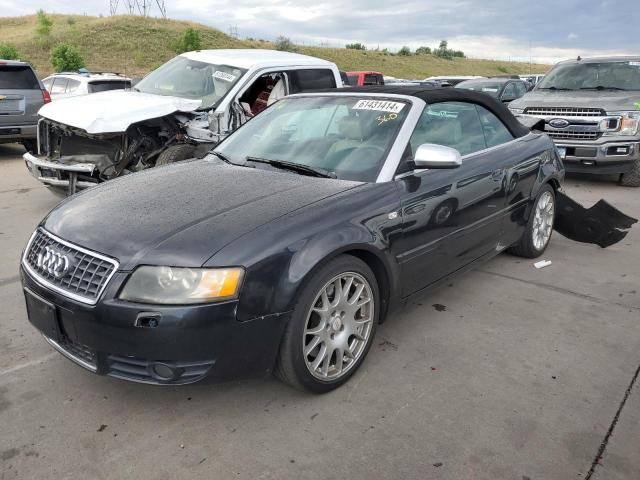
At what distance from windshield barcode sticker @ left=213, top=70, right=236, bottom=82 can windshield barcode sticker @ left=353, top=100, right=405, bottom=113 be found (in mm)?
3461

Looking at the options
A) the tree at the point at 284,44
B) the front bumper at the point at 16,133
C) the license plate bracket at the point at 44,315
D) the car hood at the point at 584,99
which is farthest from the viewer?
the tree at the point at 284,44

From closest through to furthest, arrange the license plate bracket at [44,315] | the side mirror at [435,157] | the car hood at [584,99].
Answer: the license plate bracket at [44,315] < the side mirror at [435,157] < the car hood at [584,99]

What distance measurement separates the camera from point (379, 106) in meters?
3.67

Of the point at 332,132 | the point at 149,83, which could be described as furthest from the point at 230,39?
the point at 332,132

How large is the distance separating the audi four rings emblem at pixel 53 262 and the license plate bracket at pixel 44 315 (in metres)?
→ 0.14

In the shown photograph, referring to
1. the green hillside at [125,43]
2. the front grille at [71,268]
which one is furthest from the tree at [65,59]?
the front grille at [71,268]

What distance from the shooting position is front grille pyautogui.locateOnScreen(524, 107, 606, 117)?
8.12 m

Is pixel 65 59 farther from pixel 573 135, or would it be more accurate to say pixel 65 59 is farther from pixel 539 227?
pixel 539 227

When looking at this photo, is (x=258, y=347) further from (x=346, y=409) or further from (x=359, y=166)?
(x=359, y=166)

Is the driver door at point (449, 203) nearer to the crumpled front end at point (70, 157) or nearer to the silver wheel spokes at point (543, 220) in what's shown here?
the silver wheel spokes at point (543, 220)

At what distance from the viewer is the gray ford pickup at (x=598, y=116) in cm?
801

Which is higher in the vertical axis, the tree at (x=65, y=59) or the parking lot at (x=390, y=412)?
the tree at (x=65, y=59)

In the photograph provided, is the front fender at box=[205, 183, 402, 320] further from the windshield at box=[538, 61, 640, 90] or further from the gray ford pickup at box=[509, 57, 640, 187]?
the windshield at box=[538, 61, 640, 90]

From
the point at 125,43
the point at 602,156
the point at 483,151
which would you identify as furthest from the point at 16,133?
the point at 125,43
